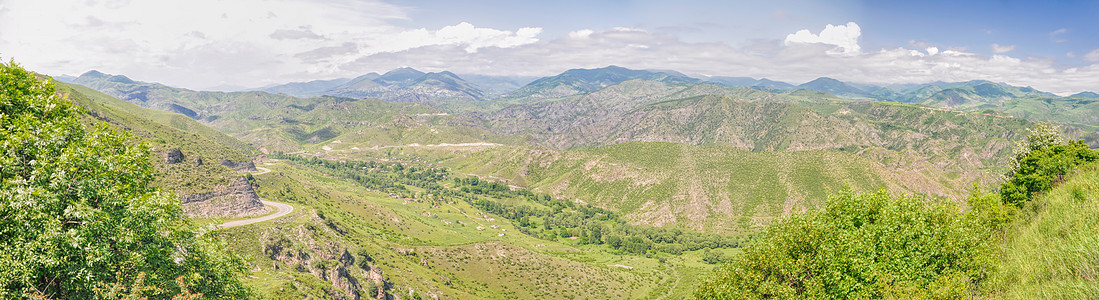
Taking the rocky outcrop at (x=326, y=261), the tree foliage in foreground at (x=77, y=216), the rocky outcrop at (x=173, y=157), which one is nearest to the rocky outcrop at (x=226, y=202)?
the rocky outcrop at (x=173, y=157)

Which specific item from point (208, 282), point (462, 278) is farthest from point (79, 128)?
point (462, 278)

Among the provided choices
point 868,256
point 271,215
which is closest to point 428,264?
point 271,215

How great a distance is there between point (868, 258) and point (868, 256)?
1.17m

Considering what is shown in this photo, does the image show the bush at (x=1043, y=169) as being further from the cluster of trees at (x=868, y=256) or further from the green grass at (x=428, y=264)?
the green grass at (x=428, y=264)

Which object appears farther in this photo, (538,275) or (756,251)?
(538,275)

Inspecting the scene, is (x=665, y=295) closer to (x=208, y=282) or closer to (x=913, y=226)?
(x=913, y=226)

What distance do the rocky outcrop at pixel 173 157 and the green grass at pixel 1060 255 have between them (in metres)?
158

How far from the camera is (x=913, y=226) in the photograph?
30.0 m

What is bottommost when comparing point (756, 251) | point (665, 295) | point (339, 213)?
point (665, 295)

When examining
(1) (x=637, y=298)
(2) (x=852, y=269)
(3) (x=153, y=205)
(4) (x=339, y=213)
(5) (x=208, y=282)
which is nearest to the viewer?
(3) (x=153, y=205)

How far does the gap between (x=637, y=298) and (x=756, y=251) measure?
423 ft

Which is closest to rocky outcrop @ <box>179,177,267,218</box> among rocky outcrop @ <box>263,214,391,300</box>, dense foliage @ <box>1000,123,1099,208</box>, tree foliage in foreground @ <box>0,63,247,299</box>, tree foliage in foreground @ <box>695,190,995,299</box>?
rocky outcrop @ <box>263,214,391,300</box>

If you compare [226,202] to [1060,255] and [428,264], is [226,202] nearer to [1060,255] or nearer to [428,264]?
[428,264]

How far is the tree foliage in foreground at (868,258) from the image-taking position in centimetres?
2616
